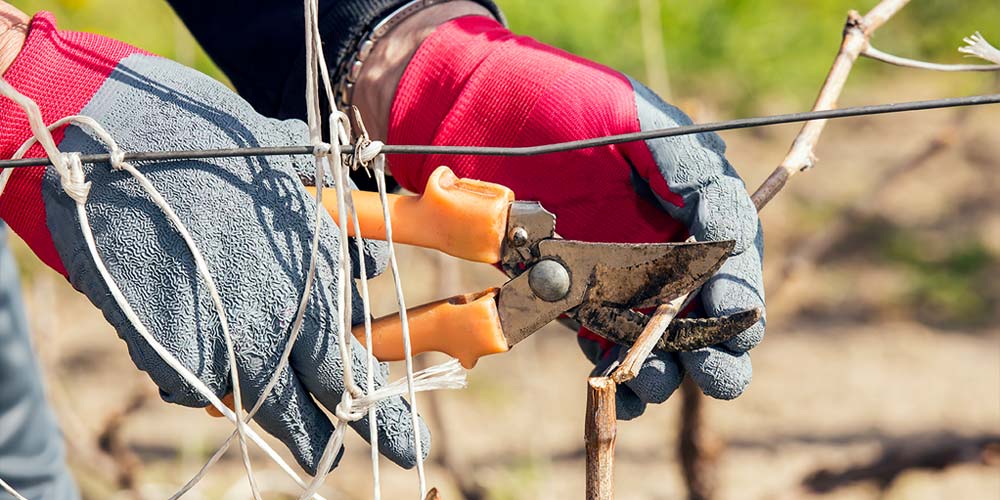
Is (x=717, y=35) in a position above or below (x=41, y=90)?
above

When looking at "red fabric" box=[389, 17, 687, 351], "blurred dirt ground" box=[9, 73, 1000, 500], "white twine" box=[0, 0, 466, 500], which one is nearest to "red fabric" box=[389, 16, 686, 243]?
"red fabric" box=[389, 17, 687, 351]

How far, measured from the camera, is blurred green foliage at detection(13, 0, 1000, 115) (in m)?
3.23

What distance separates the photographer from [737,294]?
3.25ft

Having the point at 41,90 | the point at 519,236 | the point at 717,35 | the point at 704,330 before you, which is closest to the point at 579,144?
the point at 519,236

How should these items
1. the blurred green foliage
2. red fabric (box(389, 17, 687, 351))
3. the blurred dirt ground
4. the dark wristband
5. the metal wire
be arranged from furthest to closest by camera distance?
the blurred green foliage < the blurred dirt ground < the dark wristband < red fabric (box(389, 17, 687, 351)) < the metal wire

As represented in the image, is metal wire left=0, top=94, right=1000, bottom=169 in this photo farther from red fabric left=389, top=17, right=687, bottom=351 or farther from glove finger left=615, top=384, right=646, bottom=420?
glove finger left=615, top=384, right=646, bottom=420

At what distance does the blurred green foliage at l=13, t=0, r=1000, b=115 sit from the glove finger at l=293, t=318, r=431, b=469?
236 centimetres

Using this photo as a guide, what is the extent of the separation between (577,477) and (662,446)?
223 millimetres

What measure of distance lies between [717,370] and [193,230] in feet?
1.71

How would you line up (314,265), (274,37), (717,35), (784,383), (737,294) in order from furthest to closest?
(717,35)
(784,383)
(274,37)
(737,294)
(314,265)

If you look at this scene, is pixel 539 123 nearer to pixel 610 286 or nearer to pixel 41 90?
pixel 610 286

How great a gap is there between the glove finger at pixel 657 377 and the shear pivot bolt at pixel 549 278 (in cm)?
13

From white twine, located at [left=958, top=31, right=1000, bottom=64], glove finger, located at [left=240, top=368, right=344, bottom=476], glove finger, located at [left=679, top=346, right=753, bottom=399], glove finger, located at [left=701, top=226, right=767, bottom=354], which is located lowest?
glove finger, located at [left=240, top=368, right=344, bottom=476]

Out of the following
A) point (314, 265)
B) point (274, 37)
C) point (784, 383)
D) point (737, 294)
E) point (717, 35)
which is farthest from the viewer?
point (717, 35)
